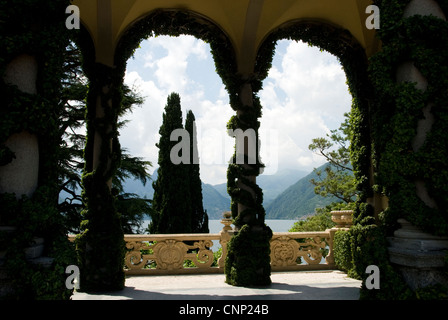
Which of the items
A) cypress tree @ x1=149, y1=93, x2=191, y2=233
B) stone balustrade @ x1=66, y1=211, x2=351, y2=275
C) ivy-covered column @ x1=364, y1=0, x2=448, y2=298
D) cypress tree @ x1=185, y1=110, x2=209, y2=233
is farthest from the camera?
cypress tree @ x1=185, y1=110, x2=209, y2=233

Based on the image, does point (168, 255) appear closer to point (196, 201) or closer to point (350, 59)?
→ point (350, 59)

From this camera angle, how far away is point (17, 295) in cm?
332

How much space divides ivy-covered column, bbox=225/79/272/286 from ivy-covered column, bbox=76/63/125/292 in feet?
7.60

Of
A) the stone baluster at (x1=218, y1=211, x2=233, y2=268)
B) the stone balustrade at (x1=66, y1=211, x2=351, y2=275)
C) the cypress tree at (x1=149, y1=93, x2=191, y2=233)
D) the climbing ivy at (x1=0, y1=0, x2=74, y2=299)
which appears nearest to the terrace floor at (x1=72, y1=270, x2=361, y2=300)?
the stone balustrade at (x1=66, y1=211, x2=351, y2=275)

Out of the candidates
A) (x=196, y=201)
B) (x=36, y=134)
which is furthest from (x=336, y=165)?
(x=36, y=134)

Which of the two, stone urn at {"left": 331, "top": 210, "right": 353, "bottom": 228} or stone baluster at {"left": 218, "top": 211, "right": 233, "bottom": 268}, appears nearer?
stone baluster at {"left": 218, "top": 211, "right": 233, "bottom": 268}

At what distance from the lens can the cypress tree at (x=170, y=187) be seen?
1791cm

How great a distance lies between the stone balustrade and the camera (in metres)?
8.10

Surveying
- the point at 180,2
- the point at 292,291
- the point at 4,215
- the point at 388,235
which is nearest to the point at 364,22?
the point at 180,2

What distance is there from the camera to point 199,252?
8.37 metres

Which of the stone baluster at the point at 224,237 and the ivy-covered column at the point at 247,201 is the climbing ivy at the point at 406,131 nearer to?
the ivy-covered column at the point at 247,201

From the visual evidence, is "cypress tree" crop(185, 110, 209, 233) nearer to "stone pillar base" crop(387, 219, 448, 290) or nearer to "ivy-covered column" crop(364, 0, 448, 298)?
"ivy-covered column" crop(364, 0, 448, 298)

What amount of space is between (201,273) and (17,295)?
211 inches
